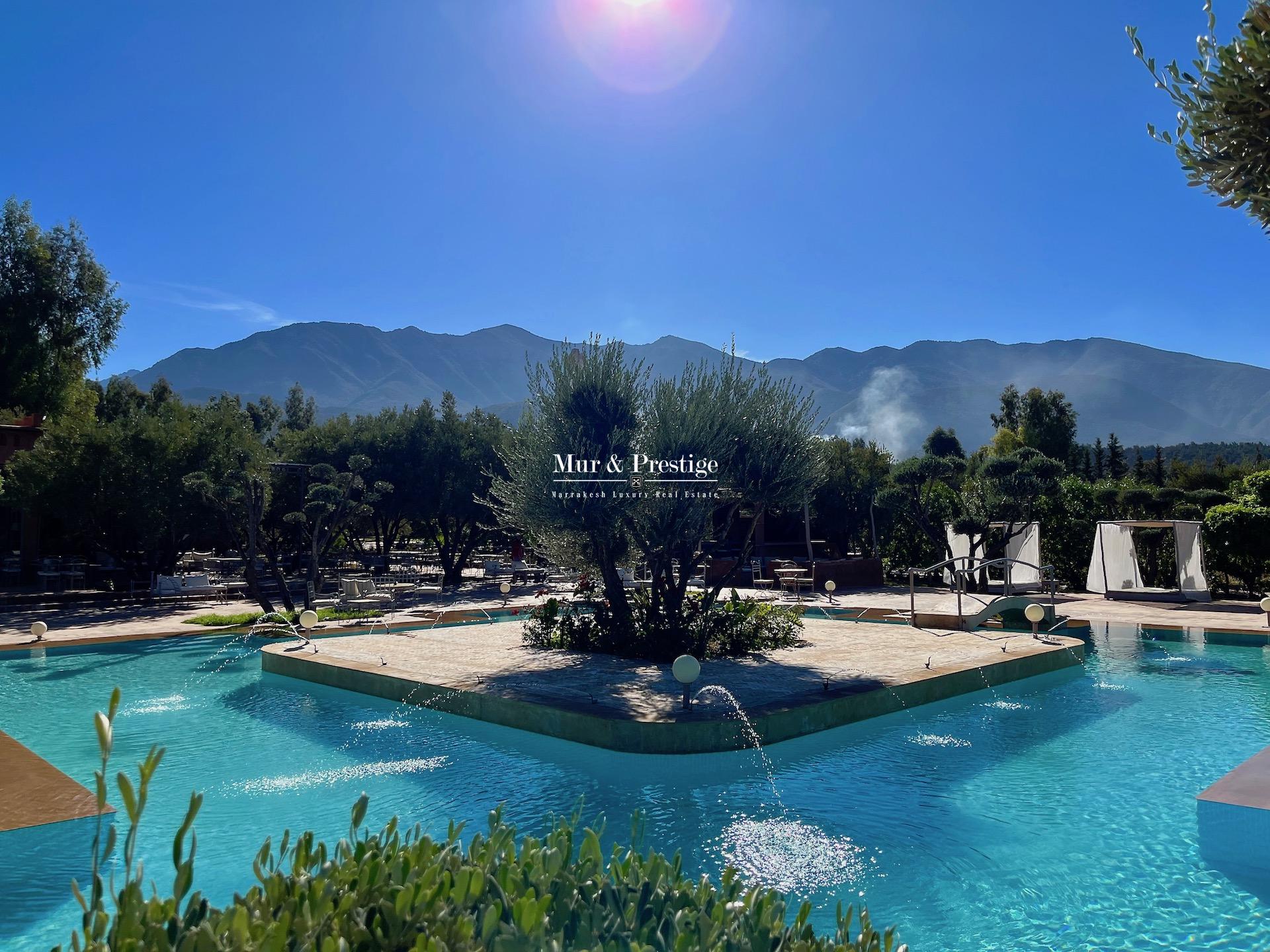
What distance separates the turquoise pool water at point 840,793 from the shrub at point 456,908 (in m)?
2.75

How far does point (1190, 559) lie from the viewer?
1947 cm

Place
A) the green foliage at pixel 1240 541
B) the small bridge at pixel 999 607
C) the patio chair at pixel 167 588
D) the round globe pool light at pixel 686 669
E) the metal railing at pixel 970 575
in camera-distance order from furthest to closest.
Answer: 1. the patio chair at pixel 167 588
2. the green foliage at pixel 1240 541
3. the metal railing at pixel 970 575
4. the small bridge at pixel 999 607
5. the round globe pool light at pixel 686 669

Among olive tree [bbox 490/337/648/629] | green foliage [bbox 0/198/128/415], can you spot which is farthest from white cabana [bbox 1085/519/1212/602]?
green foliage [bbox 0/198/128/415]

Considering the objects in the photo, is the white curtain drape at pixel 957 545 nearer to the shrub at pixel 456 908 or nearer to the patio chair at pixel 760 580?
the patio chair at pixel 760 580

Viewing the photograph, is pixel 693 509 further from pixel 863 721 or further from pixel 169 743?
pixel 169 743

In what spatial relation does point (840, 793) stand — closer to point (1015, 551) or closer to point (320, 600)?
point (320, 600)

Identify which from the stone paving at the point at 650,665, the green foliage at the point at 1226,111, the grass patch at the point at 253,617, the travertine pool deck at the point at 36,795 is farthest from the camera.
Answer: the grass patch at the point at 253,617

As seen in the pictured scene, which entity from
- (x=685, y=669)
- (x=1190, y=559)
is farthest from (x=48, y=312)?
(x=1190, y=559)

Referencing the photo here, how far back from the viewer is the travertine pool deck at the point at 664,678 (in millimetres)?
8344

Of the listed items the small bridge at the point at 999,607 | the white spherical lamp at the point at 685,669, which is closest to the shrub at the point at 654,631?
the small bridge at the point at 999,607

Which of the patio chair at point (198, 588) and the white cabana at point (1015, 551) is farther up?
the white cabana at point (1015, 551)

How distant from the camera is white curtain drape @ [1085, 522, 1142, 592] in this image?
803 inches

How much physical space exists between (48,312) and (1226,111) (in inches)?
1137

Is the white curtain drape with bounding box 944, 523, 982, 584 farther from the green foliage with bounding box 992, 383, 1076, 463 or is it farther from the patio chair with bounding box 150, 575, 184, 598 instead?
the green foliage with bounding box 992, 383, 1076, 463
